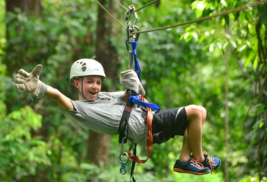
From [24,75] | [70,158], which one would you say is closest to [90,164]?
[24,75]

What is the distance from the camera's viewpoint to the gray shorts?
3258mm

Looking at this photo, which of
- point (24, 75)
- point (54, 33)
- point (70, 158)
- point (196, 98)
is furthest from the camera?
point (70, 158)

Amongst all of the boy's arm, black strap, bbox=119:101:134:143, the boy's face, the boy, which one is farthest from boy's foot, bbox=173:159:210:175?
the boy's arm

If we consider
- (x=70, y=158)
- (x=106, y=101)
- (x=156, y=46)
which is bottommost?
(x=70, y=158)

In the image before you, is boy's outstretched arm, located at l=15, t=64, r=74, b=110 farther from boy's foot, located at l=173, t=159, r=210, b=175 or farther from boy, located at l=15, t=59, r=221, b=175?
boy's foot, located at l=173, t=159, r=210, b=175

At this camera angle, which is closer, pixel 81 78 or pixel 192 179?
pixel 81 78

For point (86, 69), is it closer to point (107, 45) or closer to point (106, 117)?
point (106, 117)

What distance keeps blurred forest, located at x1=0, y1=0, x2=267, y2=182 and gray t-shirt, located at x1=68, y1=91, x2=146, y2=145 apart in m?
1.75

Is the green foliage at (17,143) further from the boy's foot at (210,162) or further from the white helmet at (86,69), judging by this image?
the boy's foot at (210,162)

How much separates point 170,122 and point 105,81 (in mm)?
3173

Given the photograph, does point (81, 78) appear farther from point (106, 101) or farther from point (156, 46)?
point (156, 46)

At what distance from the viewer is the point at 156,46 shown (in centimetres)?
731

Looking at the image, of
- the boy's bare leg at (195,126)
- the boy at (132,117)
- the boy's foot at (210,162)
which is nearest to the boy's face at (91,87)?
the boy at (132,117)

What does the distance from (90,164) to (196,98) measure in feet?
13.1
